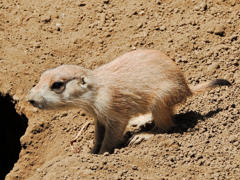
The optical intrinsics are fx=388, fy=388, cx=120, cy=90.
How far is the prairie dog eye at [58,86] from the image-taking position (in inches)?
181

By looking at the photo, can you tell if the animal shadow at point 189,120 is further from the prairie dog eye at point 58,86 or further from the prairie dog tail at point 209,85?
the prairie dog eye at point 58,86

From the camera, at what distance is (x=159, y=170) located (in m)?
4.07

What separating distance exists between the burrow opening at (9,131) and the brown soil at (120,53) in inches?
13.4

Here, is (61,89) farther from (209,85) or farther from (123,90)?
(209,85)

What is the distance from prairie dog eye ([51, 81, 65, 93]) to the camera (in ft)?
15.1

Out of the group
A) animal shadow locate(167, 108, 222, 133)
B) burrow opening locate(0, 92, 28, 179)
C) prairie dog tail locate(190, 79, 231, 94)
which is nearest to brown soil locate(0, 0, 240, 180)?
animal shadow locate(167, 108, 222, 133)

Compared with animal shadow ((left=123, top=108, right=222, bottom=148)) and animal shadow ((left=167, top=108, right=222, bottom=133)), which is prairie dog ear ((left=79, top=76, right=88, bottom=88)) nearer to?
animal shadow ((left=123, top=108, right=222, bottom=148))

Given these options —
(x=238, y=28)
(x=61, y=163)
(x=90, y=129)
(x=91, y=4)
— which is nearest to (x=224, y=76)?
(x=238, y=28)

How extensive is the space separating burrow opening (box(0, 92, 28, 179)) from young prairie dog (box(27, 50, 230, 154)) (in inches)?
79.8

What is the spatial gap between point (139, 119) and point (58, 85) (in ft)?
4.97

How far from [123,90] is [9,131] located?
343cm

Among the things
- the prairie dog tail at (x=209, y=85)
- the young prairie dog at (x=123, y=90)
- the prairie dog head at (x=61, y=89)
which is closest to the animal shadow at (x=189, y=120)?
the young prairie dog at (x=123, y=90)

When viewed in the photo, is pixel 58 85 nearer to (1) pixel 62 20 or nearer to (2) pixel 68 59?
(2) pixel 68 59

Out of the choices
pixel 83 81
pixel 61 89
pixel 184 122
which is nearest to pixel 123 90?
pixel 83 81
